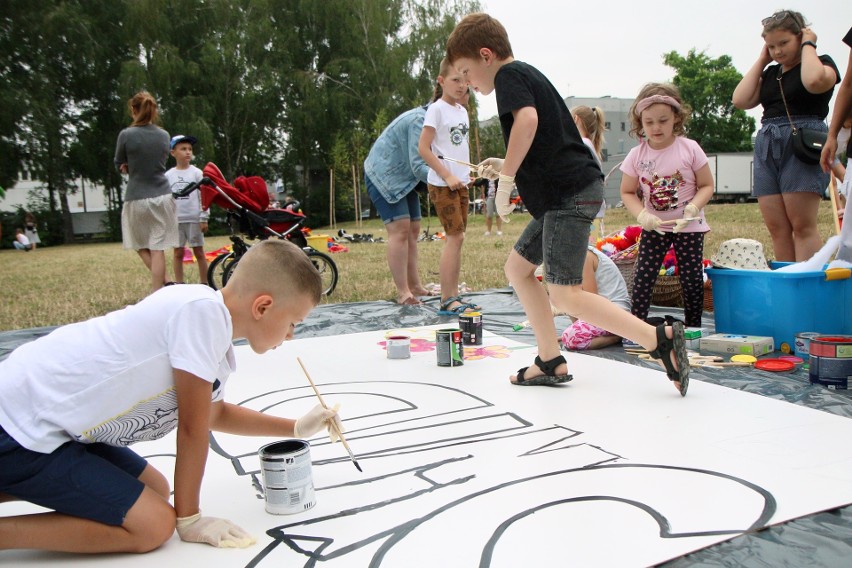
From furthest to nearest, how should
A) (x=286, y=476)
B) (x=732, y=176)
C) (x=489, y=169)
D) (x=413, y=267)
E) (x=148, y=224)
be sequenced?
(x=732, y=176) < (x=148, y=224) < (x=413, y=267) < (x=489, y=169) < (x=286, y=476)

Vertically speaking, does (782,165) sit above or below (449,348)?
above

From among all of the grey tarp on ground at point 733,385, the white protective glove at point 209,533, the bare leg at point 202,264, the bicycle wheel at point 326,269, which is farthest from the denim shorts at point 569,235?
the bare leg at point 202,264

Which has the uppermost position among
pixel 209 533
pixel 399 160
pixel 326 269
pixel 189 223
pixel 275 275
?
pixel 399 160

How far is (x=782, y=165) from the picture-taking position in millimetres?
3385

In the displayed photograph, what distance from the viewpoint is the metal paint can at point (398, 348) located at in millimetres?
3010

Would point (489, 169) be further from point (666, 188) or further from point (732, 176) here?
point (732, 176)

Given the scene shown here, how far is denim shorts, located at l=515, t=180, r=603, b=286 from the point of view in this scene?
2.37 meters

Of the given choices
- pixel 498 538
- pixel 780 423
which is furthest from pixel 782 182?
pixel 498 538

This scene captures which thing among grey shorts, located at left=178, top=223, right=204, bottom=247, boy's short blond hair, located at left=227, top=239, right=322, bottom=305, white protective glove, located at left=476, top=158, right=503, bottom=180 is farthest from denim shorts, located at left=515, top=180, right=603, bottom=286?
grey shorts, located at left=178, top=223, right=204, bottom=247

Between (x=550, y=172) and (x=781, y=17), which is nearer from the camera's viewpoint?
(x=550, y=172)

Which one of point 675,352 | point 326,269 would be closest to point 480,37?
point 675,352

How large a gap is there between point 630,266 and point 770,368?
140 centimetres

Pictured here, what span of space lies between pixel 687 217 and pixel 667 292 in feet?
3.34

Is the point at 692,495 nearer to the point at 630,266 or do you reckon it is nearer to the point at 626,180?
the point at 626,180
